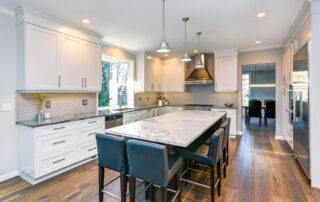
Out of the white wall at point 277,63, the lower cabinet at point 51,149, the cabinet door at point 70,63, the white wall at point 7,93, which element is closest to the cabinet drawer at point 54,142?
the lower cabinet at point 51,149

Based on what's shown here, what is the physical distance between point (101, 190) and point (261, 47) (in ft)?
17.5

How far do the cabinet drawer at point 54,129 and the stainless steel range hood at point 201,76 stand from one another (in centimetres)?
390

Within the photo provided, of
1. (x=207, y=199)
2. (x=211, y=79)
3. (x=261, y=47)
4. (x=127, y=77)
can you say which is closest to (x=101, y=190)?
(x=207, y=199)

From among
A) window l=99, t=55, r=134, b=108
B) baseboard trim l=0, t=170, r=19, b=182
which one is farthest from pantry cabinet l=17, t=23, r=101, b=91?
baseboard trim l=0, t=170, r=19, b=182

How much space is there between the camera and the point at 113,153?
166 centimetres

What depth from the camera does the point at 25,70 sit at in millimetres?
2455

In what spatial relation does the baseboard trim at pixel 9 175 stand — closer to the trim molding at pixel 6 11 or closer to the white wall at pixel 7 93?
the white wall at pixel 7 93

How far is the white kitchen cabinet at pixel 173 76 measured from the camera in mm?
5871

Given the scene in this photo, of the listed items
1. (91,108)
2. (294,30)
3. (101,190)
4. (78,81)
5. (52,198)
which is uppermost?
(294,30)

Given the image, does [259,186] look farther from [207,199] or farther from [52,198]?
[52,198]

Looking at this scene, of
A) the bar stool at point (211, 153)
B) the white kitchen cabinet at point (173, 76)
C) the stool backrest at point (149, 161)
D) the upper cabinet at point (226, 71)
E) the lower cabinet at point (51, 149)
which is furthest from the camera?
the white kitchen cabinet at point (173, 76)

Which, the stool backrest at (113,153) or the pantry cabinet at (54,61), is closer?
the stool backrest at (113,153)

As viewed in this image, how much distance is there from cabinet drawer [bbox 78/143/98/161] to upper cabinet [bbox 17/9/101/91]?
1.14 m

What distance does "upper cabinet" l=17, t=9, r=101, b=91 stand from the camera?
2.49 meters
